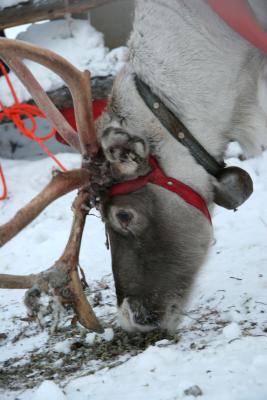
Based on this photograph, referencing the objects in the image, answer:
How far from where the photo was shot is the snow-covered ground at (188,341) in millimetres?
1964

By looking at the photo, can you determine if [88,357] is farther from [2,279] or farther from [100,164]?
[100,164]

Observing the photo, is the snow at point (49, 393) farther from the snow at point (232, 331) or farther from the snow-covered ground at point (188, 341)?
the snow at point (232, 331)

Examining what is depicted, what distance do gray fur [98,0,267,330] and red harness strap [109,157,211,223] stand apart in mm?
25

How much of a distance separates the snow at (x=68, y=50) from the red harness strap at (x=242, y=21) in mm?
3606

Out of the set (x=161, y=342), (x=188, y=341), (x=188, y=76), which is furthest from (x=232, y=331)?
(x=188, y=76)

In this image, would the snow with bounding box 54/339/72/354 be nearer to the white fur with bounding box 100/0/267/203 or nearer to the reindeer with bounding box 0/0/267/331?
the reindeer with bounding box 0/0/267/331

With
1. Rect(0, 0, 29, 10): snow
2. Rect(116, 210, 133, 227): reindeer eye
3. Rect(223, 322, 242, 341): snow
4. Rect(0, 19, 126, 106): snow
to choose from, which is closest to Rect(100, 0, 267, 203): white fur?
Rect(116, 210, 133, 227): reindeer eye

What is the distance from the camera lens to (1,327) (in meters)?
3.30

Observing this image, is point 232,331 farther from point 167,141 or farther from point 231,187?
point 167,141

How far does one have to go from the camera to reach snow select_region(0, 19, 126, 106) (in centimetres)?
581

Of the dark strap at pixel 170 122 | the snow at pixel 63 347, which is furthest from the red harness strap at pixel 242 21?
the snow at pixel 63 347

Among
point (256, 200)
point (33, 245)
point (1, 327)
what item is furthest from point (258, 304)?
point (33, 245)

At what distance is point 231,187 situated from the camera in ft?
8.27

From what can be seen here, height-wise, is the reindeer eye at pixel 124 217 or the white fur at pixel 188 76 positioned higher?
the white fur at pixel 188 76
